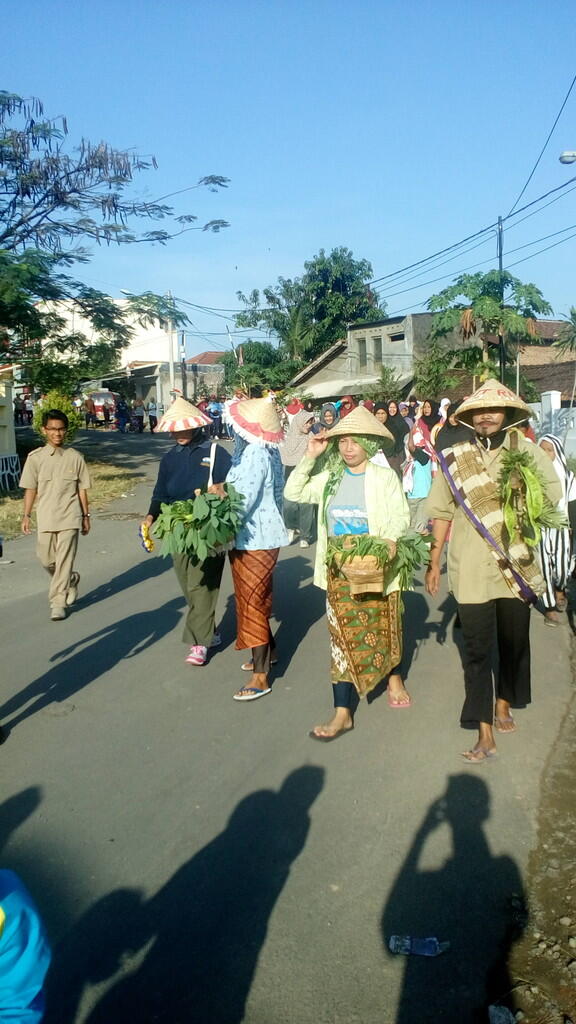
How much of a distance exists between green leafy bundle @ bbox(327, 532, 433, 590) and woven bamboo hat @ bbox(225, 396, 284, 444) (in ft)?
3.71

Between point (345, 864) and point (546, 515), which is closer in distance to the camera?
point (345, 864)

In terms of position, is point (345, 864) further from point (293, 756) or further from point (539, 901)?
point (293, 756)

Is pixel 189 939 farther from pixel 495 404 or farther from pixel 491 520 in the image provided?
pixel 495 404

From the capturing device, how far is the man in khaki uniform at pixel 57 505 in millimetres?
8766

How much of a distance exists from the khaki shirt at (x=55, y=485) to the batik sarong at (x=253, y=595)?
3.03 m

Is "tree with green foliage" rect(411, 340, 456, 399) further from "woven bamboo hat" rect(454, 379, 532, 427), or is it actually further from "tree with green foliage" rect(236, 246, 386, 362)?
"woven bamboo hat" rect(454, 379, 532, 427)

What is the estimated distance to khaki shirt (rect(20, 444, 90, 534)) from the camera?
8.80 meters

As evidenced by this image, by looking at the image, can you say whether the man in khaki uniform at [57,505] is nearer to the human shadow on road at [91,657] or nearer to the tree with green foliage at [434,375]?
the human shadow on road at [91,657]

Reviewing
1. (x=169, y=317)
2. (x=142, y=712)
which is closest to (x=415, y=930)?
(x=142, y=712)

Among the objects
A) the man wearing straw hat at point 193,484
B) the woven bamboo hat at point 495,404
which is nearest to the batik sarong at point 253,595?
the man wearing straw hat at point 193,484

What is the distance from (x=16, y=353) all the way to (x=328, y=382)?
27616 mm

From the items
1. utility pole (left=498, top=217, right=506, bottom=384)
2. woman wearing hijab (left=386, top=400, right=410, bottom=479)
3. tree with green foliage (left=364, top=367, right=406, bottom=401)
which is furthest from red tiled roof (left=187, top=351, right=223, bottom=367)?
woman wearing hijab (left=386, top=400, right=410, bottom=479)

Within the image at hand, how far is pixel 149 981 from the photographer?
125 inches

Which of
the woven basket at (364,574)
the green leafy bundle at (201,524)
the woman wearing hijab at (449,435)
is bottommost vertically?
the woven basket at (364,574)
